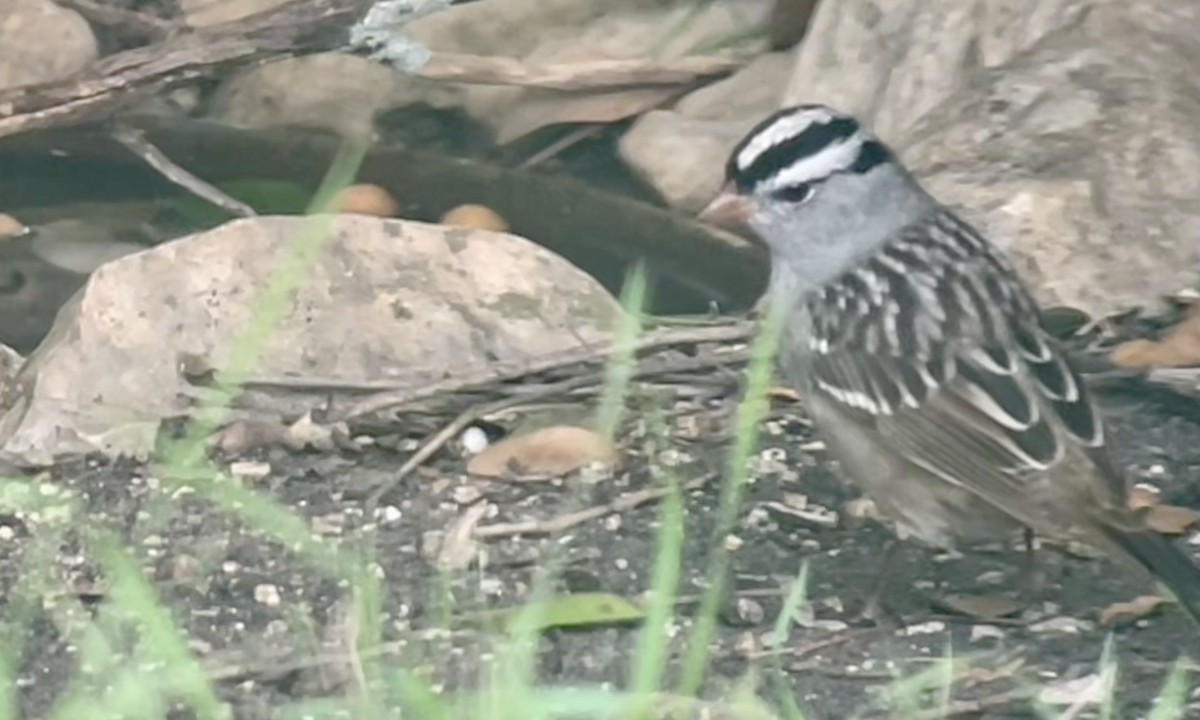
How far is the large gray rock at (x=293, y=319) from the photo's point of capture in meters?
4.41

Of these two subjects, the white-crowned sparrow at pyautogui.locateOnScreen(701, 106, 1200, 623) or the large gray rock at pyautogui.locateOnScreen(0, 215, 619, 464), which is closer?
the white-crowned sparrow at pyautogui.locateOnScreen(701, 106, 1200, 623)

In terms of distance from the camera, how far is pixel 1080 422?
3.68 m

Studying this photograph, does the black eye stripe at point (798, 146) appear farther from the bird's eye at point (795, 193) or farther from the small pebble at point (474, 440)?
the small pebble at point (474, 440)

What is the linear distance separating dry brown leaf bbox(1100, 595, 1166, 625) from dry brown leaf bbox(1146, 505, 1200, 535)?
30 cm

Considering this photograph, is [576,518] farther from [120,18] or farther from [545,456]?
[120,18]

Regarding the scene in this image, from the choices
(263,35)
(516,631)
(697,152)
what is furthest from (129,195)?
(516,631)

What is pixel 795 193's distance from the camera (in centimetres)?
414

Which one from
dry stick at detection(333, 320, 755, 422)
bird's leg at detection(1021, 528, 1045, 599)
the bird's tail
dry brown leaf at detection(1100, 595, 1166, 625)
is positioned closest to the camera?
the bird's tail

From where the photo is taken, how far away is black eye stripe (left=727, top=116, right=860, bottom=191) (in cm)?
408

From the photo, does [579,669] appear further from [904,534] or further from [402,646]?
[904,534]

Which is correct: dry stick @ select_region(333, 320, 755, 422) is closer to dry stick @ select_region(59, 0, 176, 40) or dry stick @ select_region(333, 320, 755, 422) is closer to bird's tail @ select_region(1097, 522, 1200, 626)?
bird's tail @ select_region(1097, 522, 1200, 626)

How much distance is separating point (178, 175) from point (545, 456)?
5.11 feet

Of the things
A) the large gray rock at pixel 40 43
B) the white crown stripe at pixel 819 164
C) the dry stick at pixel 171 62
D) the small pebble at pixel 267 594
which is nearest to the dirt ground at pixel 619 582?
the small pebble at pixel 267 594

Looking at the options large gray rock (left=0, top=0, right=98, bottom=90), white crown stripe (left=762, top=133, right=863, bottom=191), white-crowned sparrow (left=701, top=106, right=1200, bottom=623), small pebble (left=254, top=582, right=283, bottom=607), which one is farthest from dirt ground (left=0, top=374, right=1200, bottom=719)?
large gray rock (left=0, top=0, right=98, bottom=90)
